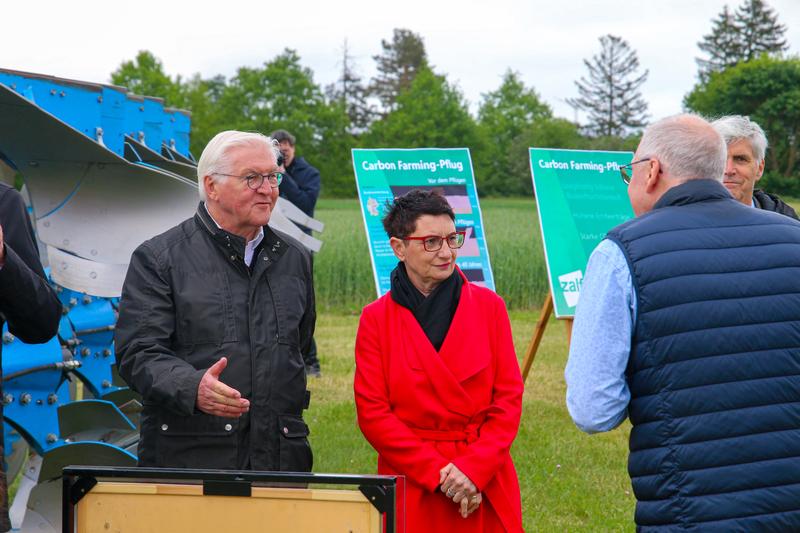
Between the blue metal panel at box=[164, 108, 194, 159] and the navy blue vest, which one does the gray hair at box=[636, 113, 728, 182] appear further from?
the blue metal panel at box=[164, 108, 194, 159]

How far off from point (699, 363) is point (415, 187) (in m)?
5.53

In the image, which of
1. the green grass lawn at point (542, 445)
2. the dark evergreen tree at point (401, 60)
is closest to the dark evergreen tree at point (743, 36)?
the dark evergreen tree at point (401, 60)

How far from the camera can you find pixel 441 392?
3.38 m

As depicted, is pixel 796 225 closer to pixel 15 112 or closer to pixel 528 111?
pixel 15 112

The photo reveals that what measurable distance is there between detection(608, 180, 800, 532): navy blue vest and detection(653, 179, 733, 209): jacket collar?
0.08 m

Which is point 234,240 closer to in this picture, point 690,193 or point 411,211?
point 411,211

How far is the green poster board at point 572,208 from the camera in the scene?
820 centimetres

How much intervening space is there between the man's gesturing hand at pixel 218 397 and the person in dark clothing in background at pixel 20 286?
1.94 ft

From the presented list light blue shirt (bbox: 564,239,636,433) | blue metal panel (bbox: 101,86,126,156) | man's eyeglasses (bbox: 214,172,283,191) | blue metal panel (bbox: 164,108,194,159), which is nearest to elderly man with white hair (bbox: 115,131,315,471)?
man's eyeglasses (bbox: 214,172,283,191)

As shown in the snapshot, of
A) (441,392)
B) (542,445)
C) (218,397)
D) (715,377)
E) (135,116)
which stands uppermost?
(135,116)

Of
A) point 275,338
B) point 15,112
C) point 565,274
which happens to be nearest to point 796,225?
point 275,338

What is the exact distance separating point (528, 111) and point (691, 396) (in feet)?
299

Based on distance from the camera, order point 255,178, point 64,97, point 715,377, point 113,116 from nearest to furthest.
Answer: point 715,377 < point 255,178 < point 64,97 < point 113,116

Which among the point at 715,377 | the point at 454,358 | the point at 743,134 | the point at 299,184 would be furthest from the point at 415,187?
the point at 715,377
